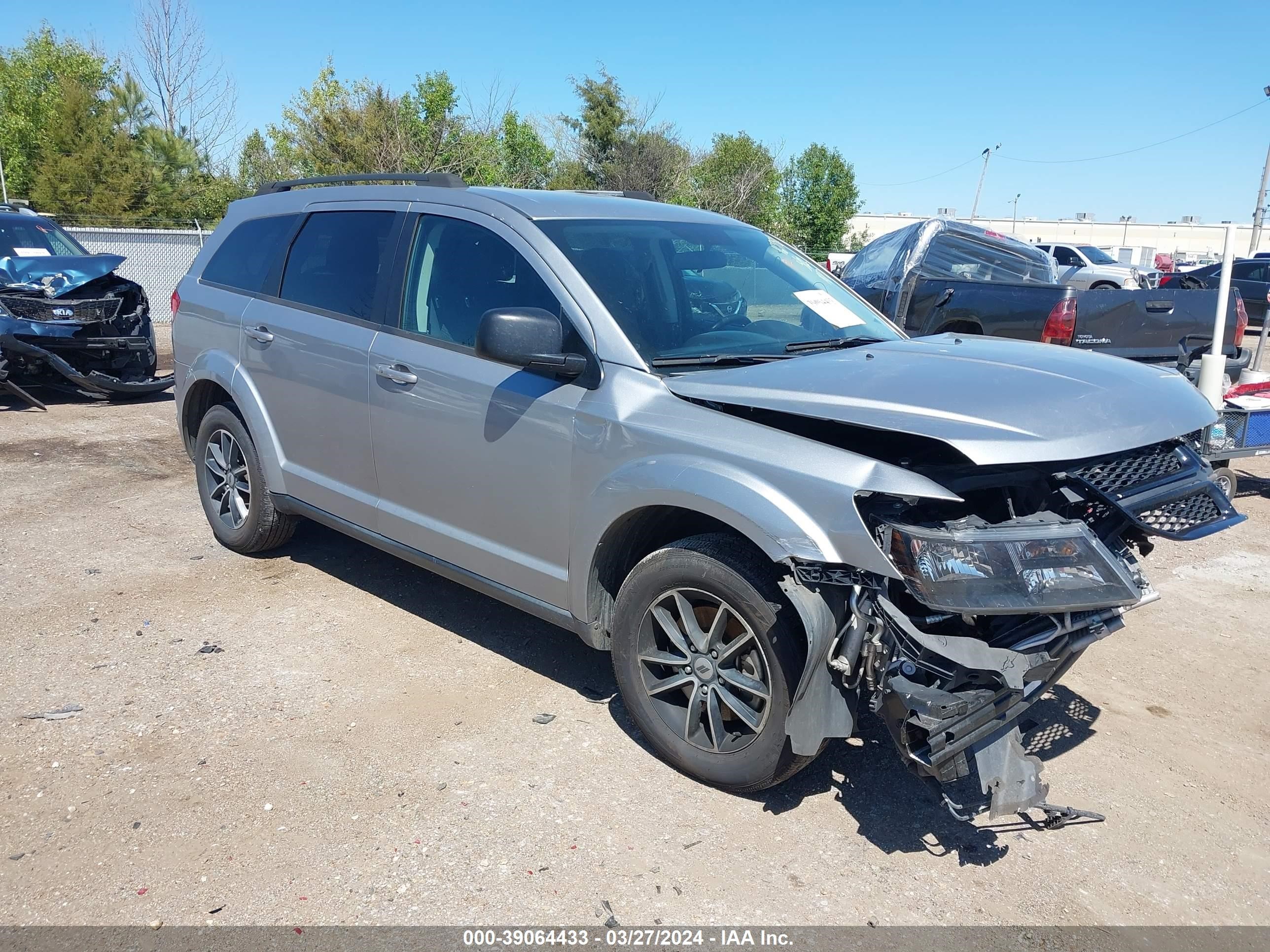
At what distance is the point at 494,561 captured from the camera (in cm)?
410

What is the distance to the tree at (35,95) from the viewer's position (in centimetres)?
3516

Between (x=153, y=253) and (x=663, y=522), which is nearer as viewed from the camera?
(x=663, y=522)

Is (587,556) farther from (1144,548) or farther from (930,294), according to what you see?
(930,294)

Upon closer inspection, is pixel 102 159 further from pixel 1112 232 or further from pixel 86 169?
pixel 1112 232

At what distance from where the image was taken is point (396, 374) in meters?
4.34

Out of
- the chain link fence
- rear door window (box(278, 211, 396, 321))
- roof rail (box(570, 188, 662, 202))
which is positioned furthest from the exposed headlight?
the chain link fence

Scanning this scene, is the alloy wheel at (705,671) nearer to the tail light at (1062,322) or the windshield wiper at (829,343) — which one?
the windshield wiper at (829,343)

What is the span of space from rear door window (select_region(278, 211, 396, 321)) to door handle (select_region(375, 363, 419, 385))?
29 centimetres

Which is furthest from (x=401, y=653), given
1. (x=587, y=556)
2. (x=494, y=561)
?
(x=587, y=556)

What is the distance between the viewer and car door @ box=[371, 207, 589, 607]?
3.84m

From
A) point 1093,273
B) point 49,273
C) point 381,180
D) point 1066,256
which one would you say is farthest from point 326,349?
point 1066,256

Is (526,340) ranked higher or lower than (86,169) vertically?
lower

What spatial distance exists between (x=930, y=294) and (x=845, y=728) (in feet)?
22.3

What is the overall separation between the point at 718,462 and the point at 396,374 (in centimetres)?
172
